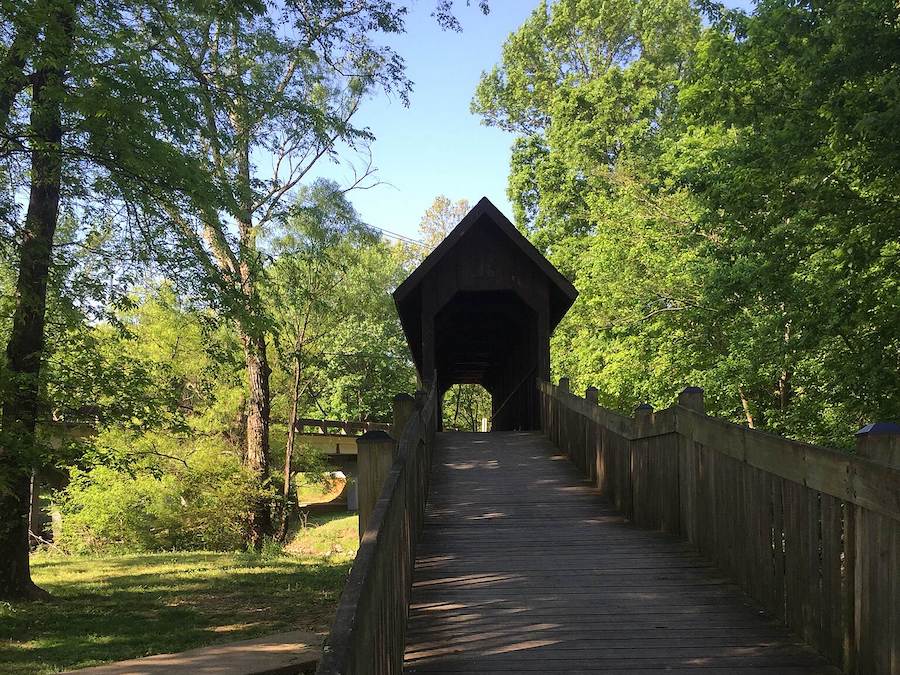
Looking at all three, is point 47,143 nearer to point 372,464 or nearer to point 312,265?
point 372,464

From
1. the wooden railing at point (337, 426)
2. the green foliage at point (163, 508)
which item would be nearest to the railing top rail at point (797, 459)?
the green foliage at point (163, 508)

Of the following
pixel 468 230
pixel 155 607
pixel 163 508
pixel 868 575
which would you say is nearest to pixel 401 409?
pixel 868 575

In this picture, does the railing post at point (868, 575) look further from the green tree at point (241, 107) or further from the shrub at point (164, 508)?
the shrub at point (164, 508)

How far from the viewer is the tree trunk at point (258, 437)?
21.4 m

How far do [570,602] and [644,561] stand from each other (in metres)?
1.25

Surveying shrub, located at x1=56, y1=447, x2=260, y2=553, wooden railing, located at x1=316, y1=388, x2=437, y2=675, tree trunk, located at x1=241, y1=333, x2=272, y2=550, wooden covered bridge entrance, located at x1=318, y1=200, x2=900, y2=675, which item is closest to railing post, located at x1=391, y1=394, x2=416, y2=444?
wooden covered bridge entrance, located at x1=318, y1=200, x2=900, y2=675

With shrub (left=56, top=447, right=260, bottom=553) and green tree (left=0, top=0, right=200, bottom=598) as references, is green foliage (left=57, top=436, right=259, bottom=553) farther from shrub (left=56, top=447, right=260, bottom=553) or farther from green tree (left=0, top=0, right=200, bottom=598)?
green tree (left=0, top=0, right=200, bottom=598)

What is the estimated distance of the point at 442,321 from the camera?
16.5 metres

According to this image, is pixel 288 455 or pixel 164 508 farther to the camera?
pixel 288 455

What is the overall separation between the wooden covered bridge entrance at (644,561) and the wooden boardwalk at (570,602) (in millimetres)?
17

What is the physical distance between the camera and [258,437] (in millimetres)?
21922

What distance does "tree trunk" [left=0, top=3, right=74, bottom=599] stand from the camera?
328 inches

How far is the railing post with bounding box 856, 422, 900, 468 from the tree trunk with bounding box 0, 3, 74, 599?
831 cm

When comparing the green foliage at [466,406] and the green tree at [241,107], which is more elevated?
the green tree at [241,107]
